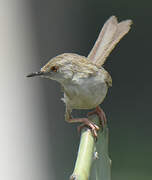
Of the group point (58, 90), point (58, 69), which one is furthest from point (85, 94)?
point (58, 90)

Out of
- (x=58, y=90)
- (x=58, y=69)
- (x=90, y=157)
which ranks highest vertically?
(x=58, y=69)

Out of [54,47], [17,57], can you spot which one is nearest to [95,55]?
[17,57]

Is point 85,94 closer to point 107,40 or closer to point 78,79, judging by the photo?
point 78,79

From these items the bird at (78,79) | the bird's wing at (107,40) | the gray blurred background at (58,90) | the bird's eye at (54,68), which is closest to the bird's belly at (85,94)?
the bird at (78,79)

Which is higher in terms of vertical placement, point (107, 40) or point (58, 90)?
point (107, 40)

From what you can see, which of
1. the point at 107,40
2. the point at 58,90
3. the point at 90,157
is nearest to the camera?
the point at 90,157

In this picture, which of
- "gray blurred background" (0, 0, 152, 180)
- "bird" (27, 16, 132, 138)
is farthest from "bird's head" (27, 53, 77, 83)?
"gray blurred background" (0, 0, 152, 180)
